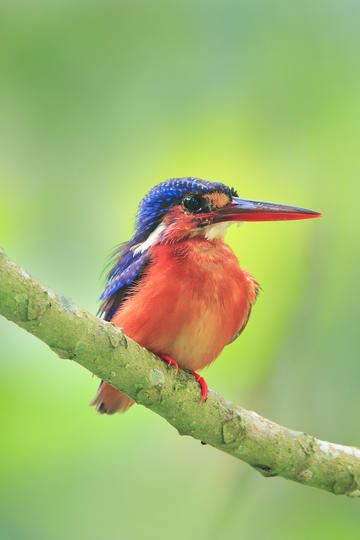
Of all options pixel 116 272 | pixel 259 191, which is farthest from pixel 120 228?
pixel 259 191

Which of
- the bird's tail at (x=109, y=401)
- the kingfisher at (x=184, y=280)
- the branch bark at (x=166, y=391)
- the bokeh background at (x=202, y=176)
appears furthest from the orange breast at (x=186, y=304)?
the bokeh background at (x=202, y=176)

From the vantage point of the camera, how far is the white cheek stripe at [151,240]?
2.42 meters

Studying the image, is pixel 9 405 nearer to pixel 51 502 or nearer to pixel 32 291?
pixel 51 502

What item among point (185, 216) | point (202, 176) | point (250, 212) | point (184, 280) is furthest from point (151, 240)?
point (202, 176)

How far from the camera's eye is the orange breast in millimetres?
2213

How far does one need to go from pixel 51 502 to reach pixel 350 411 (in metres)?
1.49

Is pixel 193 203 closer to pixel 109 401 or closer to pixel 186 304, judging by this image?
pixel 186 304

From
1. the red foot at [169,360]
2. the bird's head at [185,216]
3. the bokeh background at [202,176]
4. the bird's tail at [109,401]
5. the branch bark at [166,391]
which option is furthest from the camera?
the bokeh background at [202,176]

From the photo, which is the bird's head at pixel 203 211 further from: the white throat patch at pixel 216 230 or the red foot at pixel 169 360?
the red foot at pixel 169 360

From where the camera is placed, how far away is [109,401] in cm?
254

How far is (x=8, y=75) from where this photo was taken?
2.72m

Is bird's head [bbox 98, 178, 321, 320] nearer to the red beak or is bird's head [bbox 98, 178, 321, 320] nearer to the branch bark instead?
the red beak

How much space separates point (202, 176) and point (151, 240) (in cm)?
60

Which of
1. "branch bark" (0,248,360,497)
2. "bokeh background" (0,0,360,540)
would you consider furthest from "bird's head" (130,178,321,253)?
"branch bark" (0,248,360,497)
